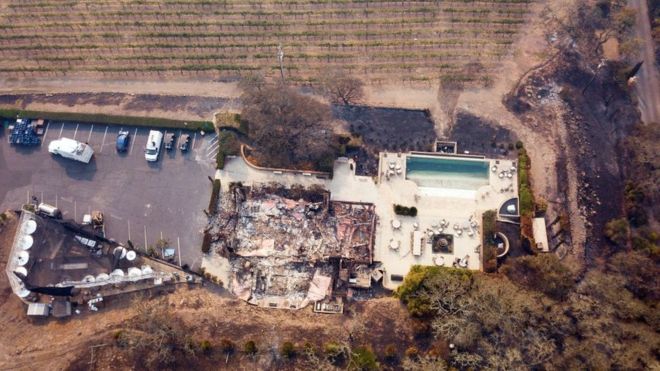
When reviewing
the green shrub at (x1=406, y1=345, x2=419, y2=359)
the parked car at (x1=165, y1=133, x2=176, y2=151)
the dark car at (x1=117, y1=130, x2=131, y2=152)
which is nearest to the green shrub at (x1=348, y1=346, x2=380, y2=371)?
the green shrub at (x1=406, y1=345, x2=419, y2=359)

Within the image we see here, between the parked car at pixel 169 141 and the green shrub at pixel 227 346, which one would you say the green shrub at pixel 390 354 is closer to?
the green shrub at pixel 227 346

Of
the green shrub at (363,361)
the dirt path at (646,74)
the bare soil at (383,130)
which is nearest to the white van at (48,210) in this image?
the bare soil at (383,130)

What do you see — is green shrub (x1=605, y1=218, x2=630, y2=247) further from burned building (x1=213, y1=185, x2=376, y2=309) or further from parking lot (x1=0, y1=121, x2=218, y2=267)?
parking lot (x1=0, y1=121, x2=218, y2=267)

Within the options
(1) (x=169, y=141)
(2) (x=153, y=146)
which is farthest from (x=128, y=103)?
(1) (x=169, y=141)

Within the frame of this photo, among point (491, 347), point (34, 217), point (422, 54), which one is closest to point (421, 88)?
point (422, 54)

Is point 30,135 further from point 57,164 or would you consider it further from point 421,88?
point 421,88
